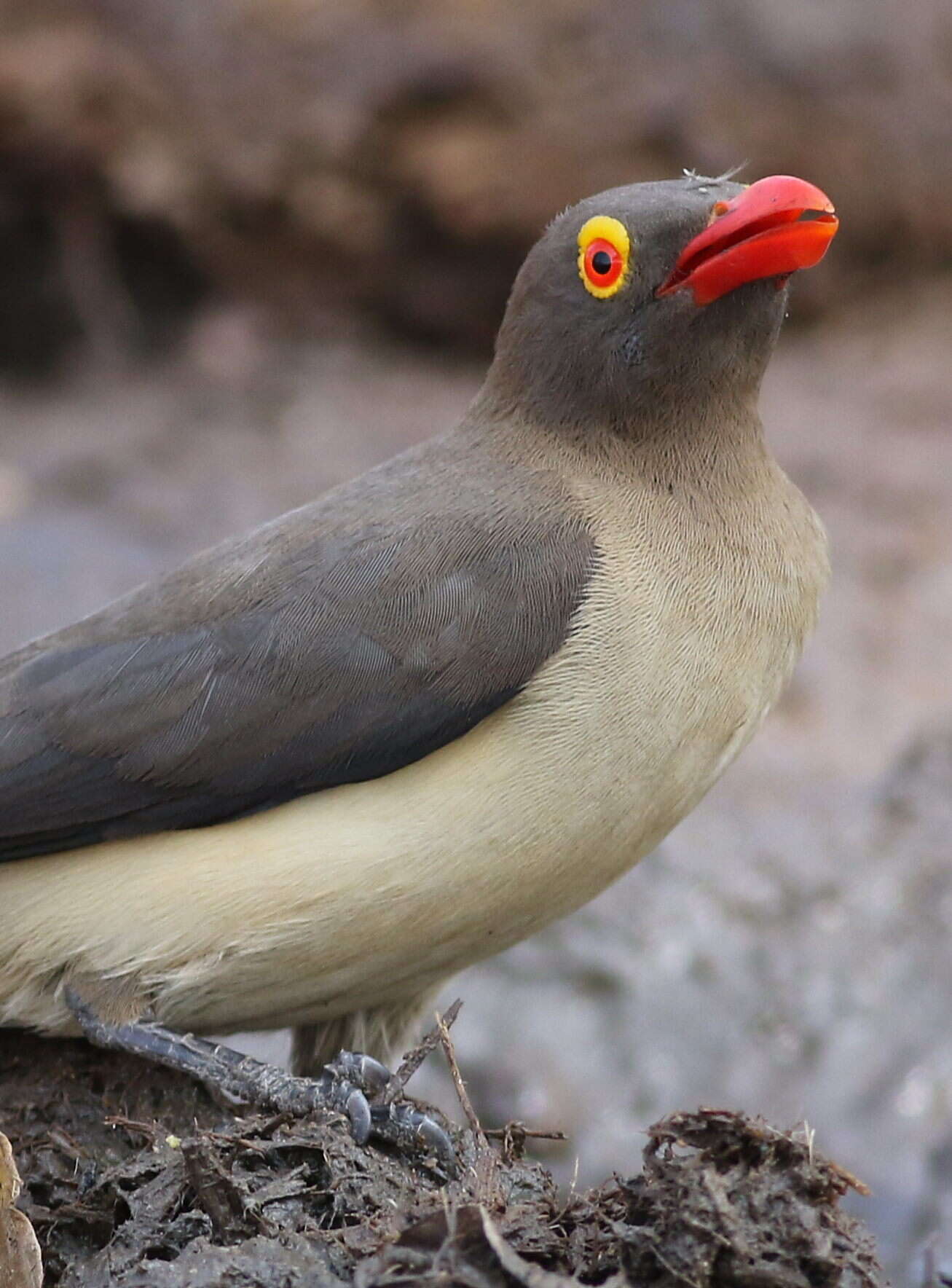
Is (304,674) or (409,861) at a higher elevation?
(304,674)

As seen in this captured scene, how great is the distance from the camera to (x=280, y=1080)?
13.6ft

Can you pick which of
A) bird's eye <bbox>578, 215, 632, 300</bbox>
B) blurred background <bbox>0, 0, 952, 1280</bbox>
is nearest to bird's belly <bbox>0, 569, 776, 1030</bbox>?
bird's eye <bbox>578, 215, 632, 300</bbox>

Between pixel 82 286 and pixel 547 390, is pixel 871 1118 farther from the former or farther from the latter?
pixel 82 286

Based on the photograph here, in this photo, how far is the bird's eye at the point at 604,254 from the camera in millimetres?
4375

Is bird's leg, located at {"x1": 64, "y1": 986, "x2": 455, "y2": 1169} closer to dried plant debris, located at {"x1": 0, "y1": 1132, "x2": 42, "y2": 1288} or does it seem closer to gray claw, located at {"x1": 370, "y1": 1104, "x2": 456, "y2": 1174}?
gray claw, located at {"x1": 370, "y1": 1104, "x2": 456, "y2": 1174}

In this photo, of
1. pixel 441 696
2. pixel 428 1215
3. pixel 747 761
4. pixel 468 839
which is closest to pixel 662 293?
pixel 441 696

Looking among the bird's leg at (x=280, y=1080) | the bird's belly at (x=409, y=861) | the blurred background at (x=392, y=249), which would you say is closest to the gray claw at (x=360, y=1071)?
the bird's leg at (x=280, y=1080)

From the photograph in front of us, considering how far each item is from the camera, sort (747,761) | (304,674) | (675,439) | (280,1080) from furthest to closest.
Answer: (747,761)
(675,439)
(304,674)
(280,1080)

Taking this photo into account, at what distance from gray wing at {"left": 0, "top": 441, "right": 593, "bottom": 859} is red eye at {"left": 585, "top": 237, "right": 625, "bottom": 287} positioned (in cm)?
52

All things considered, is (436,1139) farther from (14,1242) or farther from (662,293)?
(662,293)

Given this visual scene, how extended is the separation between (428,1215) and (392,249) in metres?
9.26

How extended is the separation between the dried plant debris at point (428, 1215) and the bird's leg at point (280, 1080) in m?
0.06

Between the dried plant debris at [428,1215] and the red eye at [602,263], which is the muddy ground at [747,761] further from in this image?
the red eye at [602,263]

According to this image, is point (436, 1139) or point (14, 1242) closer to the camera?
point (14, 1242)
